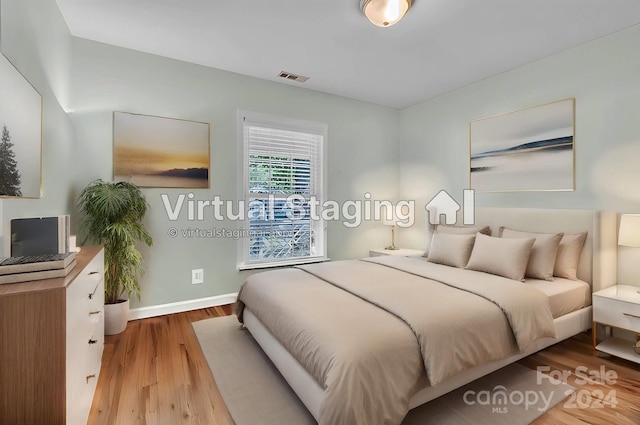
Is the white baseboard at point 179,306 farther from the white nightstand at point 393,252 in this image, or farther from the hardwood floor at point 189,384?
the white nightstand at point 393,252

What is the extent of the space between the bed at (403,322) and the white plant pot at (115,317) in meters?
1.05

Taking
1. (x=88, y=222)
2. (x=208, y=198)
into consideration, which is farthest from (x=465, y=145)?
(x=88, y=222)

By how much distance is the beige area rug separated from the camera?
5.50 ft

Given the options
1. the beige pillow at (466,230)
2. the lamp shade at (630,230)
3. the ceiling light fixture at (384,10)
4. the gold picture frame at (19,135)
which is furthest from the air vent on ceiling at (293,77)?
the lamp shade at (630,230)

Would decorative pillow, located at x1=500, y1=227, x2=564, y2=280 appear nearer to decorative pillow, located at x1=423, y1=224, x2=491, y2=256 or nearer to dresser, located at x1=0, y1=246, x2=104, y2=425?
decorative pillow, located at x1=423, y1=224, x2=491, y2=256

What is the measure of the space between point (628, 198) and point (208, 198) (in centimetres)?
384

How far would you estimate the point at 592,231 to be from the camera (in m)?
2.60

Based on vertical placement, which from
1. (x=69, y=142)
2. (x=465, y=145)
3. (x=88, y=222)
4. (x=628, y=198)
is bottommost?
(x=88, y=222)

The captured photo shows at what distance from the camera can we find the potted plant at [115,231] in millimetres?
2541

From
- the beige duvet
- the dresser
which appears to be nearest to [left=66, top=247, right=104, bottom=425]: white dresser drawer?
the dresser

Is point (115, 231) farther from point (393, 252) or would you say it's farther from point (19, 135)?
point (393, 252)

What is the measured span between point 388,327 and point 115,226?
90.2 inches

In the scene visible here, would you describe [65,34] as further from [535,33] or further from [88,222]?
[535,33]

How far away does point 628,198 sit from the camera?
8.32 ft
